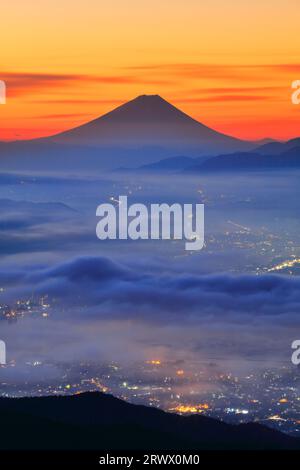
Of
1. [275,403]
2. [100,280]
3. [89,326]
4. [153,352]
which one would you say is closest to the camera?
[275,403]

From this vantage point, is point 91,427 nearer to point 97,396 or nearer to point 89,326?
point 97,396

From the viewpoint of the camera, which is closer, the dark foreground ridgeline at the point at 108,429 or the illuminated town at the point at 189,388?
the dark foreground ridgeline at the point at 108,429

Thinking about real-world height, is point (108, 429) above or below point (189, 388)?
below

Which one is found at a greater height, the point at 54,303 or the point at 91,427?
the point at 54,303

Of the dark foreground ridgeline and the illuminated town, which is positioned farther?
the illuminated town

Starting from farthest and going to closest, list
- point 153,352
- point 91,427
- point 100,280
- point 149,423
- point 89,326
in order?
point 100,280
point 89,326
point 153,352
point 149,423
point 91,427

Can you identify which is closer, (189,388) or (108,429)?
(108,429)

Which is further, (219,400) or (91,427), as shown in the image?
(219,400)
